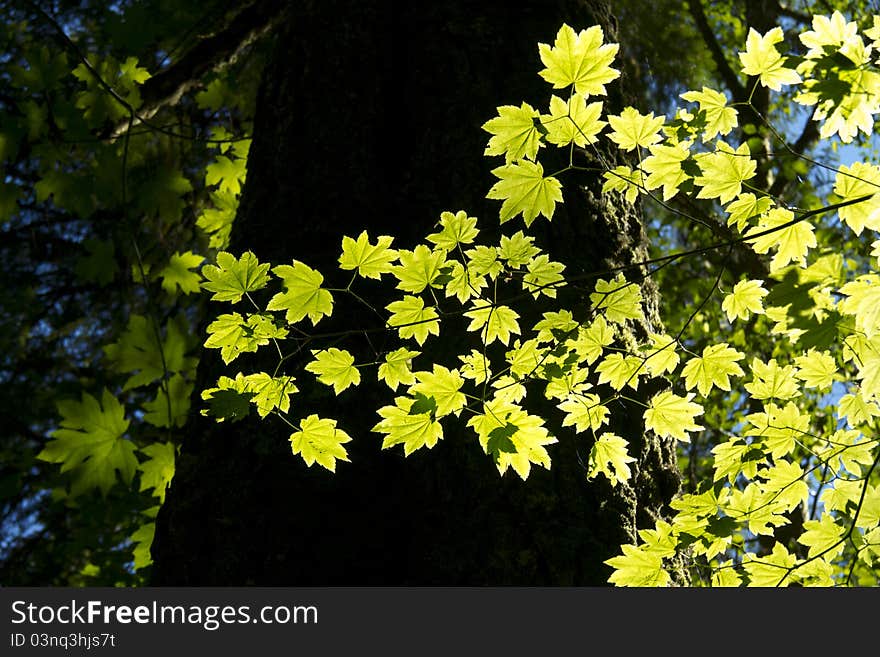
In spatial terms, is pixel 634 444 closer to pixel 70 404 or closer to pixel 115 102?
pixel 70 404

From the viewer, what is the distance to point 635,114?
127 centimetres

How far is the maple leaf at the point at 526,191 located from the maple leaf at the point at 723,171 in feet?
0.80

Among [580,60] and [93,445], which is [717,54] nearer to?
[580,60]

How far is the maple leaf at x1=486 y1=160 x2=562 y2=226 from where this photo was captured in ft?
3.93

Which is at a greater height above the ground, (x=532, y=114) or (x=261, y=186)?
(x=261, y=186)

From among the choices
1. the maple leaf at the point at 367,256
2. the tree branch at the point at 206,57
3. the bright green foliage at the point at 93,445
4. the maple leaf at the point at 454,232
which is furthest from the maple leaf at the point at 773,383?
the tree branch at the point at 206,57

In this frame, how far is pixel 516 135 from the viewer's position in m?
1.19

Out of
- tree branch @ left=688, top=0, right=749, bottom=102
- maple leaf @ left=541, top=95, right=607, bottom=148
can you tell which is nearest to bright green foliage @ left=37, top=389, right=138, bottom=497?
maple leaf @ left=541, top=95, right=607, bottom=148

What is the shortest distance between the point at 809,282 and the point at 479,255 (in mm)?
505

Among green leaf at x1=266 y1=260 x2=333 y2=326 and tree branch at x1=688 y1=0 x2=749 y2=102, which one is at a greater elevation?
tree branch at x1=688 y1=0 x2=749 y2=102

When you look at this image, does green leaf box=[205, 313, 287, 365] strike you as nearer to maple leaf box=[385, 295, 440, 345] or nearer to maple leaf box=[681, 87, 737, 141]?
maple leaf box=[385, 295, 440, 345]

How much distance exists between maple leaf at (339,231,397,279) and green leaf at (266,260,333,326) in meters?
0.06

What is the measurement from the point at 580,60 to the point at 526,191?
22 cm

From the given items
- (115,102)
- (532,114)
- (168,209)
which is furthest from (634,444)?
(115,102)
